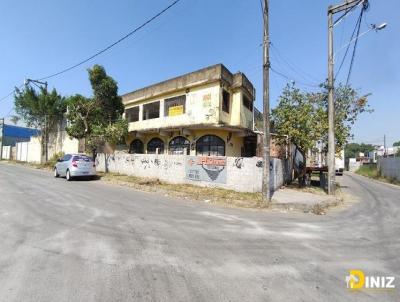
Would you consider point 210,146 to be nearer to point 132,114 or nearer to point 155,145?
point 155,145

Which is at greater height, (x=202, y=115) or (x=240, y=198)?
(x=202, y=115)

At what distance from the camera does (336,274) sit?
4.47 metres

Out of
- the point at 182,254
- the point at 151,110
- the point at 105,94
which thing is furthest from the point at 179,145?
the point at 182,254

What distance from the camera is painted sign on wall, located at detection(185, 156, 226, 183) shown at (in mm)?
14539

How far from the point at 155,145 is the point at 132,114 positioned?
4708 millimetres

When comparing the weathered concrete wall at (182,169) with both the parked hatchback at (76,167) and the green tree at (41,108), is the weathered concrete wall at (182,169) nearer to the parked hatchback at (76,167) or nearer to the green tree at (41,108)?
the parked hatchback at (76,167)

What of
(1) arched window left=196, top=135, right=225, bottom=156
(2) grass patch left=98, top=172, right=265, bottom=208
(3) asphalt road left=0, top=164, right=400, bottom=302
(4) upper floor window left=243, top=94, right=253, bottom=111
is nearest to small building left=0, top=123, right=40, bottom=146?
(1) arched window left=196, top=135, right=225, bottom=156

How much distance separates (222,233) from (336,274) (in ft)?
8.95

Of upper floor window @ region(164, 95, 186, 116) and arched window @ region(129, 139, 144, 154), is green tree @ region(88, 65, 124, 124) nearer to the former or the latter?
arched window @ region(129, 139, 144, 154)

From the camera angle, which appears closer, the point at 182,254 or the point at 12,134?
the point at 182,254

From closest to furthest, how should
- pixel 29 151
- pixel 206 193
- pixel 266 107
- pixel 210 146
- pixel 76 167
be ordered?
pixel 266 107
pixel 206 193
pixel 76 167
pixel 210 146
pixel 29 151

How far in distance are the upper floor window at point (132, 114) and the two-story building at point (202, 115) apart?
1.67 meters

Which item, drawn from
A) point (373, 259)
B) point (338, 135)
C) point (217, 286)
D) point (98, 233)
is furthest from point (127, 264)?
point (338, 135)

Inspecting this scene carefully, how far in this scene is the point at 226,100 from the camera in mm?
19984
